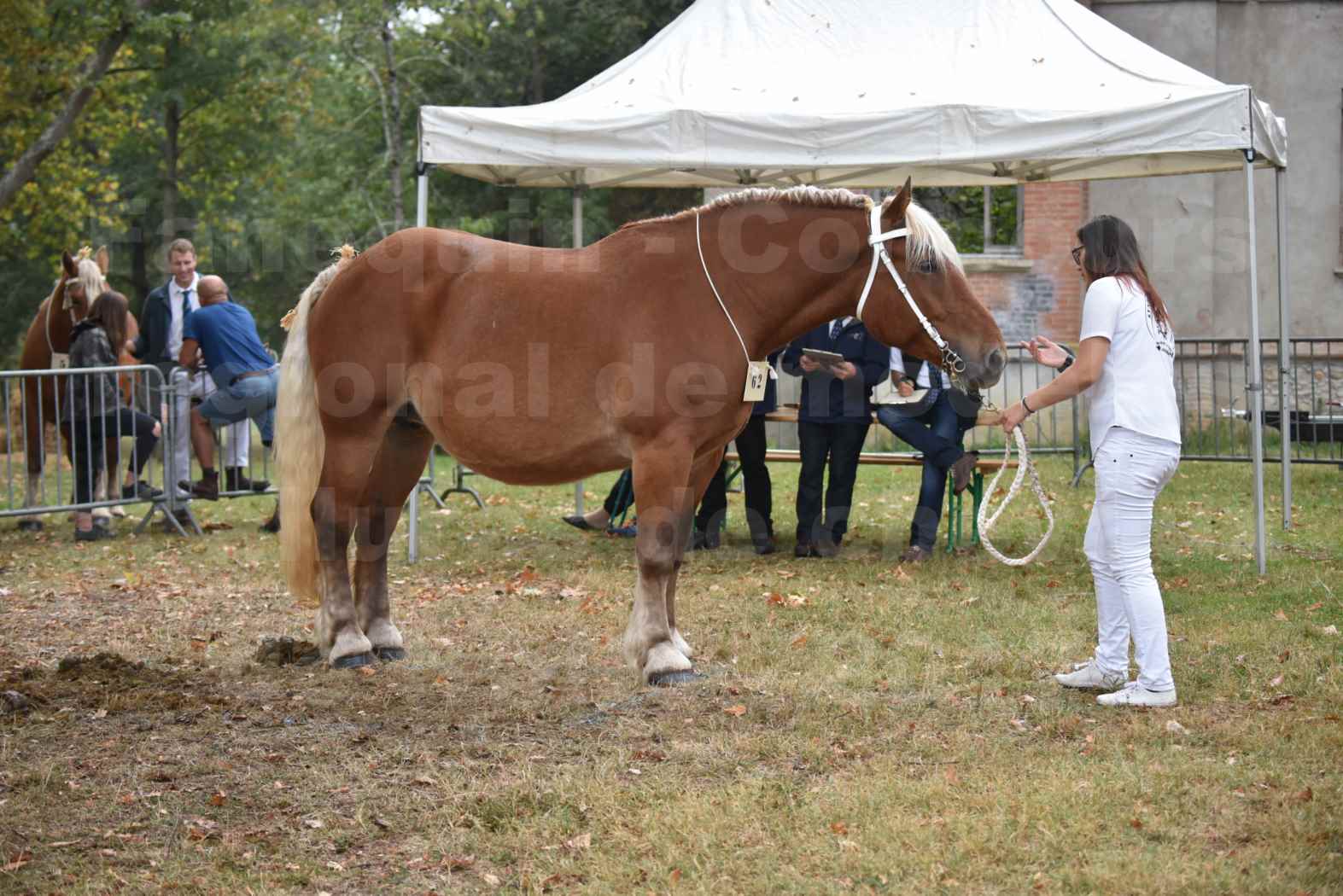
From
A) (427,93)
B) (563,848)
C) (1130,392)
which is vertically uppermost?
(427,93)

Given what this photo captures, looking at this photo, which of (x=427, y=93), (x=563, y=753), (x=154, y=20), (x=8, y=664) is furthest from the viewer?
(x=427, y=93)

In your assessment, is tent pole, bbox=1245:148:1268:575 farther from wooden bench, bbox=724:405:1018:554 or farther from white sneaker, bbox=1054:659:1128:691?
white sneaker, bbox=1054:659:1128:691

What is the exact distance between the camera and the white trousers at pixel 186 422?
11211 mm

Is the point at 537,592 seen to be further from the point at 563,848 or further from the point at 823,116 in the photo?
the point at 563,848

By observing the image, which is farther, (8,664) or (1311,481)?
(1311,481)

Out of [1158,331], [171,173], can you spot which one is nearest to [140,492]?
[1158,331]

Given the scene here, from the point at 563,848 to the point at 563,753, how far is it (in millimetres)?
947

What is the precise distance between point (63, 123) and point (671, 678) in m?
16.1

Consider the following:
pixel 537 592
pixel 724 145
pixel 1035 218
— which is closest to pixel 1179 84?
pixel 724 145

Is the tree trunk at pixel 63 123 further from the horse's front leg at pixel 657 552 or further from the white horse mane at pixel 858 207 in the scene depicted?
the horse's front leg at pixel 657 552

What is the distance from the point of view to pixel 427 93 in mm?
23234

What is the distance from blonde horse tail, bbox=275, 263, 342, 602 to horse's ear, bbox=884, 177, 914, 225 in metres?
2.55

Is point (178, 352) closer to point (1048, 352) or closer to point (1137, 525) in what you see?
point (1048, 352)

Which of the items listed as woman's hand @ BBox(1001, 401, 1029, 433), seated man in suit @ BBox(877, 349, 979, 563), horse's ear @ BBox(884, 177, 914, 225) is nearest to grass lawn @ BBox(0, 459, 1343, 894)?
seated man in suit @ BBox(877, 349, 979, 563)
